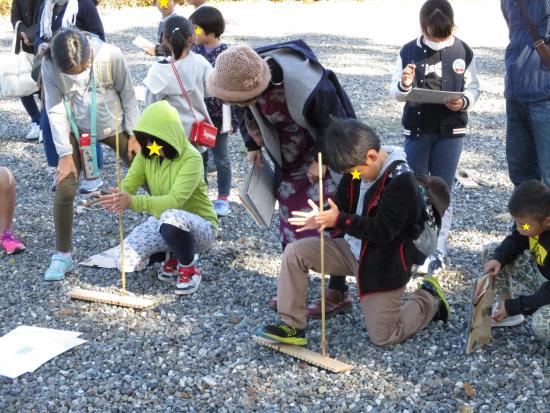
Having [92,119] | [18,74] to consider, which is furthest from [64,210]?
[18,74]

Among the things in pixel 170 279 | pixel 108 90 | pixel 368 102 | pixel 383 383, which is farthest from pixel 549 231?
pixel 368 102

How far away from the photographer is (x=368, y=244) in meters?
3.49

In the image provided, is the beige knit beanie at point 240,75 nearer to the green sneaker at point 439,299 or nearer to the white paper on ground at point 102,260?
the green sneaker at point 439,299

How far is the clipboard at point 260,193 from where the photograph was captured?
A: 3.93 metres

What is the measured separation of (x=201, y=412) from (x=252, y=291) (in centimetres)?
128

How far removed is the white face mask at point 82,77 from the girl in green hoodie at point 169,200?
0.61 m

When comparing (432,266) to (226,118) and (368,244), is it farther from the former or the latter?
(226,118)

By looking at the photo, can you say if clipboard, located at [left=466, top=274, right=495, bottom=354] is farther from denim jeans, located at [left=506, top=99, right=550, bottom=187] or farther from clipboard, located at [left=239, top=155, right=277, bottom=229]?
clipboard, located at [left=239, top=155, right=277, bottom=229]

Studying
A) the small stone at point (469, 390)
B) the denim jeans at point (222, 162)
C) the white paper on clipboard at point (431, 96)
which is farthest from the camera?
the denim jeans at point (222, 162)

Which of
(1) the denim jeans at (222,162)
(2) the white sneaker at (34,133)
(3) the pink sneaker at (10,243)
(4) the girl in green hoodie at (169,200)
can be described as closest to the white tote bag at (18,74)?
(2) the white sneaker at (34,133)

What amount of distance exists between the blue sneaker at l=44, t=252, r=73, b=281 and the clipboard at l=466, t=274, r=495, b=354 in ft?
8.35

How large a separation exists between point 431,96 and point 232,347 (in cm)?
176

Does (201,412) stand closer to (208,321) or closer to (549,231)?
(208,321)

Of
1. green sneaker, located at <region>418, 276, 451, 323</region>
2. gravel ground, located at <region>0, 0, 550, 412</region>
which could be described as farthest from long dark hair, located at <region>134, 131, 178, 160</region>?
green sneaker, located at <region>418, 276, 451, 323</region>
